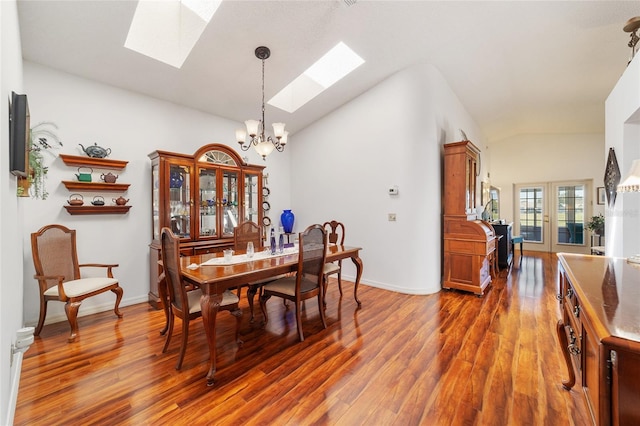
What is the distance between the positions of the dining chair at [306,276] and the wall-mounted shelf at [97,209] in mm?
2091

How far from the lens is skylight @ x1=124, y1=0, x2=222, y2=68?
2727 mm

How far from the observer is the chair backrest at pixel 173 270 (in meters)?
1.97

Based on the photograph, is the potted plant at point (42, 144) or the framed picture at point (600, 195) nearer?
the potted plant at point (42, 144)

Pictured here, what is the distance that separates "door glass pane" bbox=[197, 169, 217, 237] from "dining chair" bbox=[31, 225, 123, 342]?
3.74ft

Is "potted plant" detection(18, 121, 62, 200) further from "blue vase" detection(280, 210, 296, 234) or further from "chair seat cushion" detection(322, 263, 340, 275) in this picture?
"blue vase" detection(280, 210, 296, 234)

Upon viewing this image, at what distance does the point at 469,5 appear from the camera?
8.95ft

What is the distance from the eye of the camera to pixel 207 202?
12.3 feet

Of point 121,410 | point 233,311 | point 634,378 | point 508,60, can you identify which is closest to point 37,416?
point 121,410

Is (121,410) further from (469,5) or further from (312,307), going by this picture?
(469,5)

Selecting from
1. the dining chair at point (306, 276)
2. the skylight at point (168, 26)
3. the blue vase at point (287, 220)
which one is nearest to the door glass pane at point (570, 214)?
the blue vase at point (287, 220)

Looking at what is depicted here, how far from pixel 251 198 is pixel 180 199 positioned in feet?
3.70

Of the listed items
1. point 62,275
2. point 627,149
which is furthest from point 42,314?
point 627,149

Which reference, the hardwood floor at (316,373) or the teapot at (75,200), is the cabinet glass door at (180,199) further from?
the hardwood floor at (316,373)

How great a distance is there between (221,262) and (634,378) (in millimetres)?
2538
